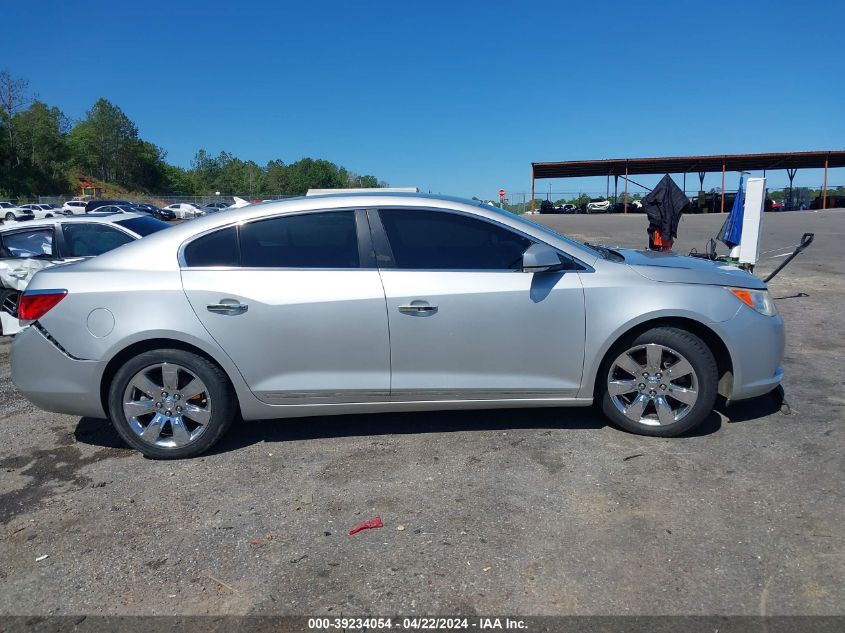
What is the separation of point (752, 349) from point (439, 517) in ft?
7.72

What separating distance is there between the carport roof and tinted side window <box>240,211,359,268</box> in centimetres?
5032

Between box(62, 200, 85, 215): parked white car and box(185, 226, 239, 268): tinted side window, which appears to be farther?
box(62, 200, 85, 215): parked white car

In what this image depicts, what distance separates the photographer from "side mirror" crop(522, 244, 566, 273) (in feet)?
13.1

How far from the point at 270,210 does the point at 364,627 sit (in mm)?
2696

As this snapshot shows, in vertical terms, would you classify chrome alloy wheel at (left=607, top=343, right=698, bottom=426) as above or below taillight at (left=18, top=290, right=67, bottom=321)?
below

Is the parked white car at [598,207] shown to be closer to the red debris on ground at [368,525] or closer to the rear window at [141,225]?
the rear window at [141,225]

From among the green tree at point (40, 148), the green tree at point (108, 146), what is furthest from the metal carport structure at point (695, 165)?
the green tree at point (108, 146)

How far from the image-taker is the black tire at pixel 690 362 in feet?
13.5

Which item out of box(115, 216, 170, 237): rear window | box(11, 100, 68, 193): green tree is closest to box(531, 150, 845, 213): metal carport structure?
box(115, 216, 170, 237): rear window

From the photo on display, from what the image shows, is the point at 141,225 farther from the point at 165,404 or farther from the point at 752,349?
→ the point at 752,349

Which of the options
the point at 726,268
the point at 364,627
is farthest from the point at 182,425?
the point at 726,268

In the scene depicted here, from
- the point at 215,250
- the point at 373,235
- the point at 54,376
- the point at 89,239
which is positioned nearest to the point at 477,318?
the point at 373,235

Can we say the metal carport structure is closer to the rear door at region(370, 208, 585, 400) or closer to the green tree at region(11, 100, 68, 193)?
the rear door at region(370, 208, 585, 400)

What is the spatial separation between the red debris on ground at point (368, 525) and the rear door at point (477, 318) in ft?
3.21
